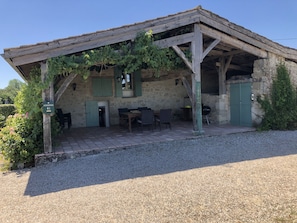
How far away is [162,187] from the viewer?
3529 mm

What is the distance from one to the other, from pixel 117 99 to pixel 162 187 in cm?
738

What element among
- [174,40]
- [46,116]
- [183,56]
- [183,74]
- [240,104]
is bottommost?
[46,116]

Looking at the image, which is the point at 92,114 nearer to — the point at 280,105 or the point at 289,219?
the point at 280,105

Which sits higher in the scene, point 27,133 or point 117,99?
point 117,99

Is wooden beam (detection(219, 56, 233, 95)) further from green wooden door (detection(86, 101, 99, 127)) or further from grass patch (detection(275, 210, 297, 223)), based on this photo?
grass patch (detection(275, 210, 297, 223))

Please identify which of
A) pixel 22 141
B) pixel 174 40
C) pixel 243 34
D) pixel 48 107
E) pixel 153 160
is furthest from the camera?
pixel 243 34

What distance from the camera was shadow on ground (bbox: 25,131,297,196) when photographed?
4086 millimetres

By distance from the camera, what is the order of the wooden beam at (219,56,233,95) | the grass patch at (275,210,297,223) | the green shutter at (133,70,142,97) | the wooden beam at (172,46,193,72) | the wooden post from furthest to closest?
1. the green shutter at (133,70,142,97)
2. the wooden beam at (219,56,233,95)
3. the wooden beam at (172,46,193,72)
4. the wooden post
5. the grass patch at (275,210,297,223)

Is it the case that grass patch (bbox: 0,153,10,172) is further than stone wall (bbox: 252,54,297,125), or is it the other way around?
stone wall (bbox: 252,54,297,125)

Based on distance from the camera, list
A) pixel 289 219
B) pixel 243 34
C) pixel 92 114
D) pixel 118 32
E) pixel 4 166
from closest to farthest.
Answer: pixel 289 219 < pixel 4 166 < pixel 118 32 < pixel 243 34 < pixel 92 114

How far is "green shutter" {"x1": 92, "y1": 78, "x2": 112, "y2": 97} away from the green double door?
530 cm

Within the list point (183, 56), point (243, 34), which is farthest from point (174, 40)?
point (243, 34)

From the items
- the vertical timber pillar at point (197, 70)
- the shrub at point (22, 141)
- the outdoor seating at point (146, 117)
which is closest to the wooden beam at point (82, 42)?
the vertical timber pillar at point (197, 70)

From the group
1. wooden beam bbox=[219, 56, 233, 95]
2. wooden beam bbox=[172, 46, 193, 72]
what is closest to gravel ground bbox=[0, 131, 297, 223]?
wooden beam bbox=[172, 46, 193, 72]
